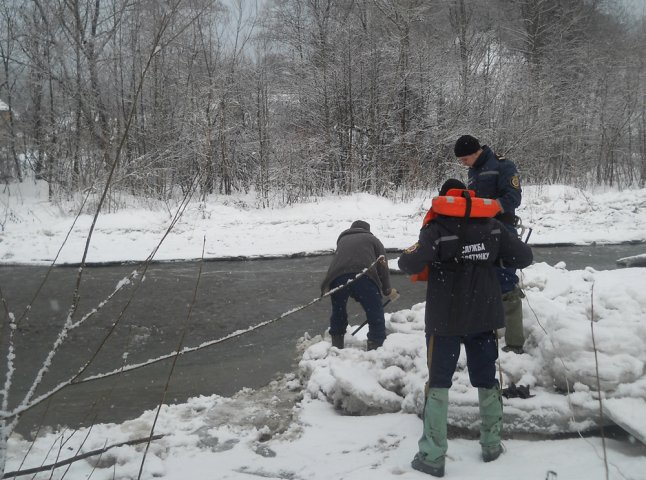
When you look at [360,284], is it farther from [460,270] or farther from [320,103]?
[320,103]

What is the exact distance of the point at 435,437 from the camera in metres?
3.01

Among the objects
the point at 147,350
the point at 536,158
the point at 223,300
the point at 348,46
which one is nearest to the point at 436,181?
the point at 536,158

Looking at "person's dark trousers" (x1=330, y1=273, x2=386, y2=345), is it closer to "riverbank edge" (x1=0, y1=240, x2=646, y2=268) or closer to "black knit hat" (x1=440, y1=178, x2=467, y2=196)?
"black knit hat" (x1=440, y1=178, x2=467, y2=196)

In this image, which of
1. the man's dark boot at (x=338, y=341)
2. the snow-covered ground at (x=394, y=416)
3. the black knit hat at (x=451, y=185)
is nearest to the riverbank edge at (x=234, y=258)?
the snow-covered ground at (x=394, y=416)

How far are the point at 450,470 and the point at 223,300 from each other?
531 cm

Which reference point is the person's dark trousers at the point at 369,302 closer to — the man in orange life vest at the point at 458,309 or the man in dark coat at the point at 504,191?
the man in dark coat at the point at 504,191

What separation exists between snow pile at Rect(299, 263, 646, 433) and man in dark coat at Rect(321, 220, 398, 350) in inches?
12.6

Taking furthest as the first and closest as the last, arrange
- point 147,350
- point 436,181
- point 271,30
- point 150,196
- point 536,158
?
point 271,30 → point 536,158 → point 436,181 → point 150,196 → point 147,350

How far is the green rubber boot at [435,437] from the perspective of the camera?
3.00 m

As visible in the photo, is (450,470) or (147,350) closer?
(450,470)

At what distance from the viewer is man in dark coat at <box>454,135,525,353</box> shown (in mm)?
4035

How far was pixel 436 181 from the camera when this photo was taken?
19.8 m

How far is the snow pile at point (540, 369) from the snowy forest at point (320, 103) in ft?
42.9

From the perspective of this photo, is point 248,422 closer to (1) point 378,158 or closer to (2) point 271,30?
(1) point 378,158
